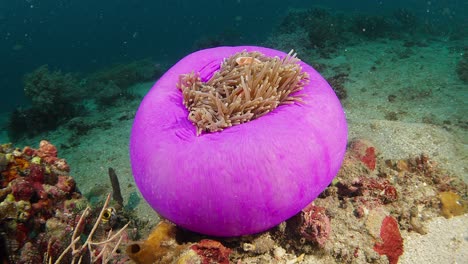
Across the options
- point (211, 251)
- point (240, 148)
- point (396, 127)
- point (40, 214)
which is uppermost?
point (240, 148)

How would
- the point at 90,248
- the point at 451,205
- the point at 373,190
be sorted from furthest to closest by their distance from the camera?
the point at 451,205 < the point at 373,190 < the point at 90,248

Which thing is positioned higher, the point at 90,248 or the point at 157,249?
the point at 90,248

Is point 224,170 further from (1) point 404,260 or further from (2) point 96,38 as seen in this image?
(2) point 96,38

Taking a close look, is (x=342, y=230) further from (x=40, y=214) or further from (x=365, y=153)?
(x=40, y=214)

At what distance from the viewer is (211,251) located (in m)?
2.15

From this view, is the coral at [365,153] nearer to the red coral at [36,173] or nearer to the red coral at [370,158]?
the red coral at [370,158]

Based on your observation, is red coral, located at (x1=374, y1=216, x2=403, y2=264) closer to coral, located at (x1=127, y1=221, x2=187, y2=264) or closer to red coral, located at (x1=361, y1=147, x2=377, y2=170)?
red coral, located at (x1=361, y1=147, x2=377, y2=170)

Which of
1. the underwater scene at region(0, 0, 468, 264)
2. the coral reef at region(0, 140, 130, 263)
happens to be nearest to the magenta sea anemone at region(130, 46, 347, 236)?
the underwater scene at region(0, 0, 468, 264)

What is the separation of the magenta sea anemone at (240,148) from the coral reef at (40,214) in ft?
2.06

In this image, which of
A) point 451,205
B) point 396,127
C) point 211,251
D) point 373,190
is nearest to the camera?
point 211,251

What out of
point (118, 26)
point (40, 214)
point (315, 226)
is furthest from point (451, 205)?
point (118, 26)

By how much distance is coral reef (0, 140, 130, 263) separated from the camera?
6.98ft

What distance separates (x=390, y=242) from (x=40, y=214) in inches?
115

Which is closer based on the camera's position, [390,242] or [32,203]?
[390,242]
